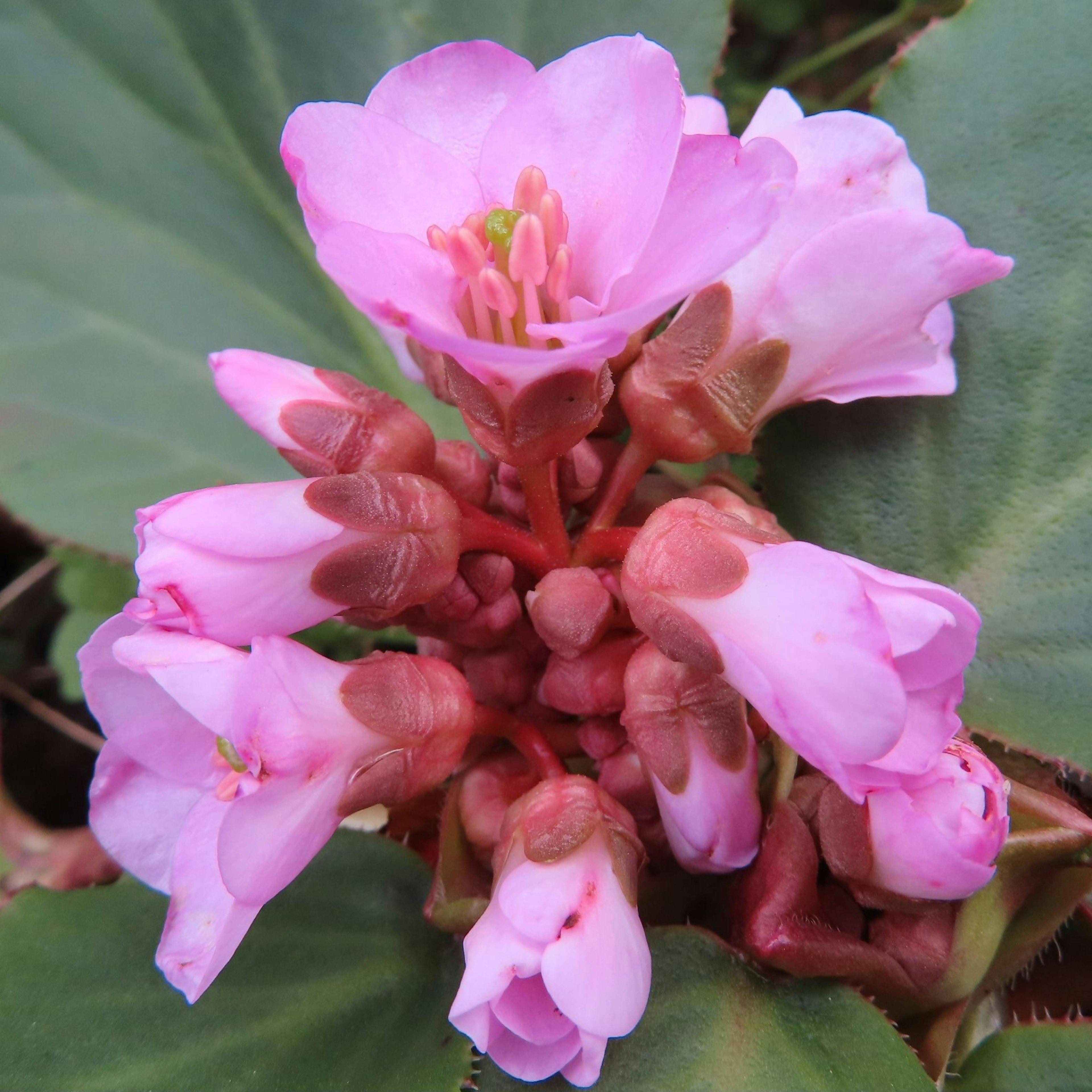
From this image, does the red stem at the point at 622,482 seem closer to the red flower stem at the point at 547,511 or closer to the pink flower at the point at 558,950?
the red flower stem at the point at 547,511

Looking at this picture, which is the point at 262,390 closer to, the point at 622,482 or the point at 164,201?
the point at 622,482

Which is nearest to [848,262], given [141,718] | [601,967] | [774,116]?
[774,116]

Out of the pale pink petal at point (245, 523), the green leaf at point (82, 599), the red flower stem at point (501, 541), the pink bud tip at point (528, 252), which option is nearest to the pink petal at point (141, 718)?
the pale pink petal at point (245, 523)

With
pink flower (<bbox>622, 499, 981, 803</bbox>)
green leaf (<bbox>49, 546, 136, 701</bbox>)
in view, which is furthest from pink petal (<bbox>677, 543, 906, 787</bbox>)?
green leaf (<bbox>49, 546, 136, 701</bbox>)

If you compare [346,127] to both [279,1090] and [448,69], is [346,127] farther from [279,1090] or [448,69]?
[279,1090]

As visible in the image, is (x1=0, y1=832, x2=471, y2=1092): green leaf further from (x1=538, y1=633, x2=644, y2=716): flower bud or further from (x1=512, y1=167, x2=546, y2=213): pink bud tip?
(x1=512, y1=167, x2=546, y2=213): pink bud tip

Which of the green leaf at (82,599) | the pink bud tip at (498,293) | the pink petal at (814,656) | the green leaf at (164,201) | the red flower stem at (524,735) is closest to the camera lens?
the pink petal at (814,656)
